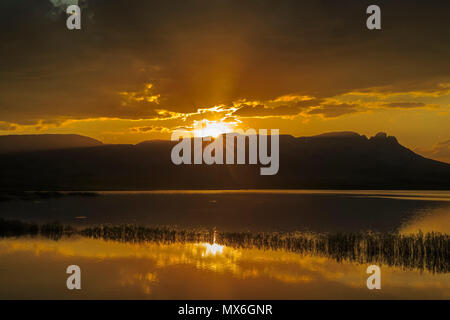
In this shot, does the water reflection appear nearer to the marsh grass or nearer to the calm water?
the calm water

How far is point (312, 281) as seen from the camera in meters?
25.3

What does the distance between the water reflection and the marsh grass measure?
1.97 metres

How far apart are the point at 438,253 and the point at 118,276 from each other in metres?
21.9

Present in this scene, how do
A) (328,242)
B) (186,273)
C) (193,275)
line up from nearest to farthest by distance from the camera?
(193,275)
(186,273)
(328,242)

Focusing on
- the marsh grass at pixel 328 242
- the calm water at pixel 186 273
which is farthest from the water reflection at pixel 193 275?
Result: the marsh grass at pixel 328 242

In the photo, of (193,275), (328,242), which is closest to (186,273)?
(193,275)

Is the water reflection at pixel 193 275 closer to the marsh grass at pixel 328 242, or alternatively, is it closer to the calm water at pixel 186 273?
the calm water at pixel 186 273

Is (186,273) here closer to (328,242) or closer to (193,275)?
(193,275)

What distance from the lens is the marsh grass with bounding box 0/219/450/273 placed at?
30.6 meters

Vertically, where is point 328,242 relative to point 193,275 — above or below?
above

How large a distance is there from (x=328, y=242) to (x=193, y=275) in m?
14.6

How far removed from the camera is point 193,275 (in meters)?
26.2
